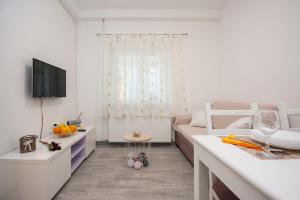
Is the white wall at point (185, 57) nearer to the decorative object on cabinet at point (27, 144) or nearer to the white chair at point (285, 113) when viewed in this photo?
the decorative object on cabinet at point (27, 144)

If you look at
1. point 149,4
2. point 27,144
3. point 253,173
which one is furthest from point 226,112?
point 149,4

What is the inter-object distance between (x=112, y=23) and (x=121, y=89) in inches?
60.7

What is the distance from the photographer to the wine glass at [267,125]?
29.5 inches

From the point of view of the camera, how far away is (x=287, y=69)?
69.1 inches

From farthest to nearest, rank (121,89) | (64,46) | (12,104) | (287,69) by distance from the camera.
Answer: (121,89), (64,46), (287,69), (12,104)

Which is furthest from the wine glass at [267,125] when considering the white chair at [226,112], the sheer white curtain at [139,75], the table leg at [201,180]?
the sheer white curtain at [139,75]

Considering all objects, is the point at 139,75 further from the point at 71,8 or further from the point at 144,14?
the point at 71,8

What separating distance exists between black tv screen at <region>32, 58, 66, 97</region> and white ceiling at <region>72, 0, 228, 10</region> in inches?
62.7

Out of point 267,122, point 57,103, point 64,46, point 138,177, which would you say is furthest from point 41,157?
point 64,46

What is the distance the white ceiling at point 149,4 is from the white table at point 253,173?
121 inches

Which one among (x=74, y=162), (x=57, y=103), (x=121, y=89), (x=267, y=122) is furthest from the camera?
(x=121, y=89)

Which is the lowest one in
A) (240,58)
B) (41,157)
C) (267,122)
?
(41,157)

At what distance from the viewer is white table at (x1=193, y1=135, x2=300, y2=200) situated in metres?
0.43

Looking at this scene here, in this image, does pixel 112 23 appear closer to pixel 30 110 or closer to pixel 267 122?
pixel 30 110
